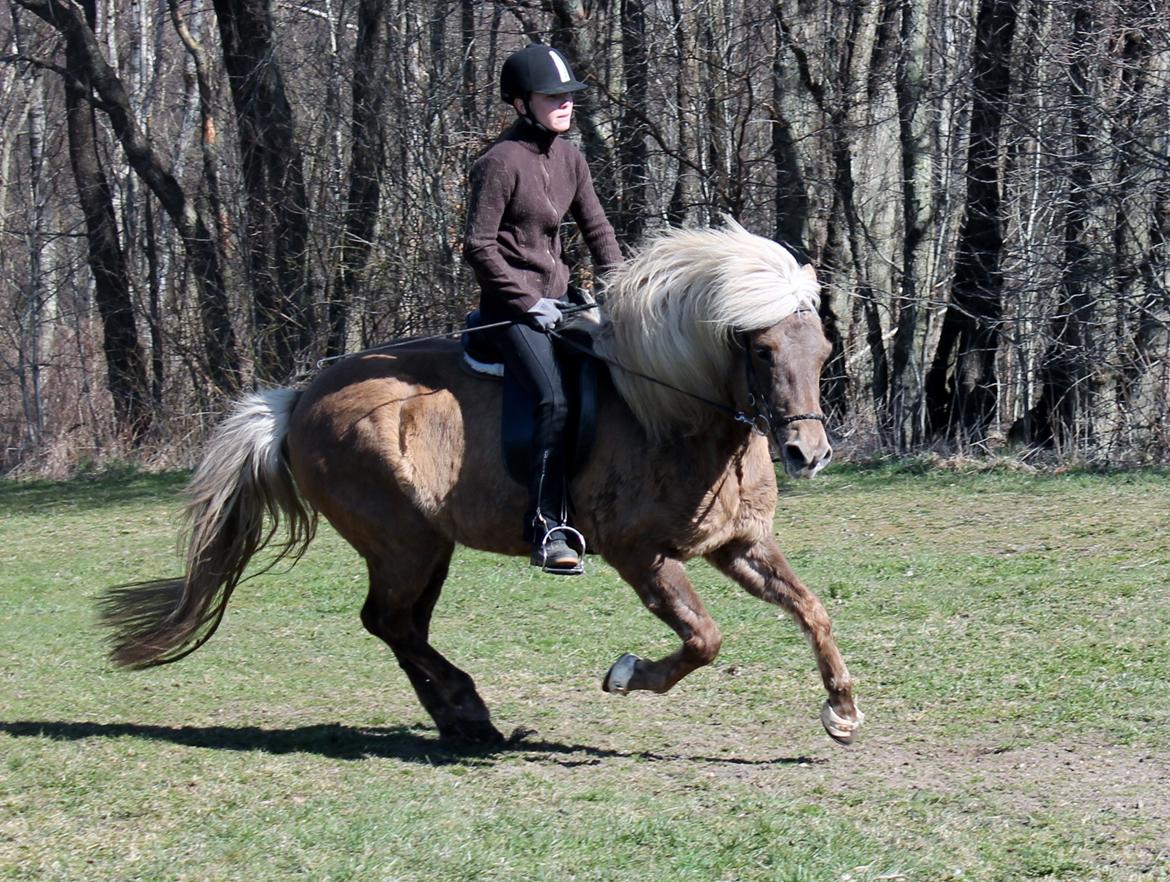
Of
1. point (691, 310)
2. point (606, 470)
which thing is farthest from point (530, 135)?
point (606, 470)

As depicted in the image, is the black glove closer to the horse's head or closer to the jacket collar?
the jacket collar

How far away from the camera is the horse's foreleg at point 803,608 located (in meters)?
6.06

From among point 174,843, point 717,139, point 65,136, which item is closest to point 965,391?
point 717,139

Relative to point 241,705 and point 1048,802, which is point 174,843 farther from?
point 1048,802

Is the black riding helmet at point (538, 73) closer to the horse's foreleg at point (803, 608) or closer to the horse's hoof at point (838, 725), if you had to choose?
the horse's foreleg at point (803, 608)

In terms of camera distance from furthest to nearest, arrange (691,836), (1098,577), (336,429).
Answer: (1098,577) < (336,429) < (691,836)

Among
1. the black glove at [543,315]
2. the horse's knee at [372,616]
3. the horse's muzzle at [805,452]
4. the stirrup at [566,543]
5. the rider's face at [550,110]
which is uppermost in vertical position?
the rider's face at [550,110]

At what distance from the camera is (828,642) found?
6.12 m

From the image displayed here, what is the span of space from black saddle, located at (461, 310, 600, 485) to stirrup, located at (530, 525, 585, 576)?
0.26 meters

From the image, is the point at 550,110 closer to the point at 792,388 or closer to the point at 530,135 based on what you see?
the point at 530,135

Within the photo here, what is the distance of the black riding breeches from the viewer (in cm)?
622

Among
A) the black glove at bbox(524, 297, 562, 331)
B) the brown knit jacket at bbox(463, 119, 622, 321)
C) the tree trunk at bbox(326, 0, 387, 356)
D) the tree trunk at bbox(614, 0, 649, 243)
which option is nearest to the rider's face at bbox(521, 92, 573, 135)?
the brown knit jacket at bbox(463, 119, 622, 321)

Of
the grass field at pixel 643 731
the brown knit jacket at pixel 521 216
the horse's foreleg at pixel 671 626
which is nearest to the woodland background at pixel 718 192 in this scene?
the grass field at pixel 643 731

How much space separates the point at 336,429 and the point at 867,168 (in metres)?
10.5
